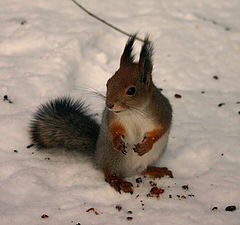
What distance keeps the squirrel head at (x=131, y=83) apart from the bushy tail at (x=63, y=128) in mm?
409

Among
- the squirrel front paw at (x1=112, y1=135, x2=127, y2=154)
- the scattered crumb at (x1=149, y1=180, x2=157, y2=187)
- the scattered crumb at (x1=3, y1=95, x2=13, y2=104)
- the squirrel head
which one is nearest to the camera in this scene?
the squirrel head

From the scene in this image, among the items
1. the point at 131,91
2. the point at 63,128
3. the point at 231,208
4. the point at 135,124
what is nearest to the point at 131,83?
the point at 131,91

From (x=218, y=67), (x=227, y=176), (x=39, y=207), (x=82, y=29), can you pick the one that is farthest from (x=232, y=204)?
(x=82, y=29)

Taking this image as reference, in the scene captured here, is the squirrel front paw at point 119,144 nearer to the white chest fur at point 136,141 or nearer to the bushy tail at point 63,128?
the white chest fur at point 136,141

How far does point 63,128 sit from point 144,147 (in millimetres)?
465

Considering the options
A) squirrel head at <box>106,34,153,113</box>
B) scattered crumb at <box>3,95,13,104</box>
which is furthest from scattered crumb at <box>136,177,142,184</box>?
scattered crumb at <box>3,95,13,104</box>

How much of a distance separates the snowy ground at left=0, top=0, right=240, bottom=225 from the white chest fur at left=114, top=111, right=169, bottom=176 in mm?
106

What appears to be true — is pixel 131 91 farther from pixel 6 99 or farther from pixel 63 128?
pixel 6 99

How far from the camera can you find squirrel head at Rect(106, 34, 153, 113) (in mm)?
2107

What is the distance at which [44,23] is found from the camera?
3.65 m

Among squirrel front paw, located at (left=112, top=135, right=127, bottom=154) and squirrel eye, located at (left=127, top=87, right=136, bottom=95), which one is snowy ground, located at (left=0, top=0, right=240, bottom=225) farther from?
squirrel eye, located at (left=127, top=87, right=136, bottom=95)

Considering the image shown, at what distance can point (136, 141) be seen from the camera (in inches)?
89.8

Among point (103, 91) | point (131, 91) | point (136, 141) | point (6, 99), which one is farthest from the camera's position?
point (103, 91)

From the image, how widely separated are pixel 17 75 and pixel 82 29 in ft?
2.50
